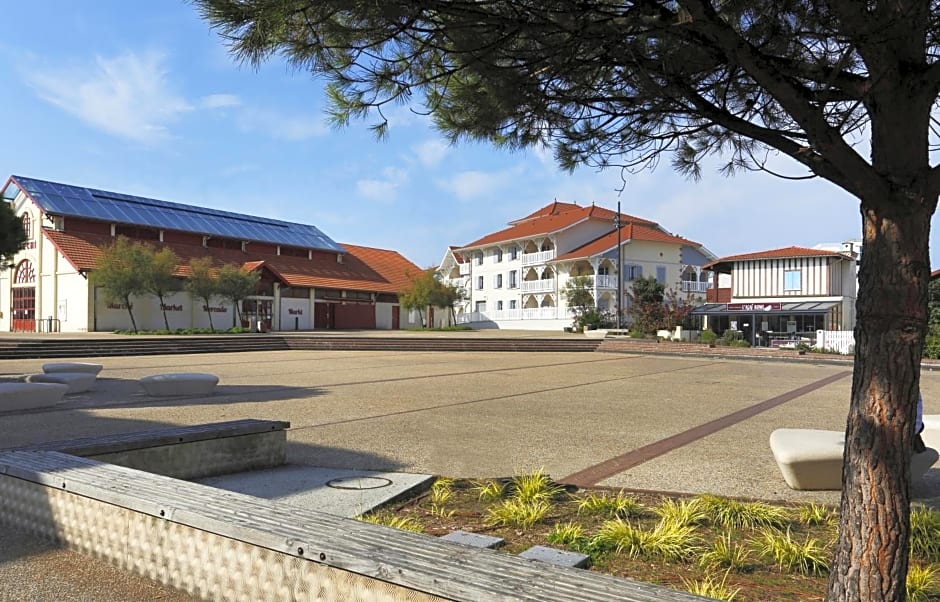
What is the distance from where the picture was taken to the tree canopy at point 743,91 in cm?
277

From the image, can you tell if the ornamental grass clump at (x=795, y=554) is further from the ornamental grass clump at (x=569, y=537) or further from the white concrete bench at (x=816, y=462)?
the white concrete bench at (x=816, y=462)

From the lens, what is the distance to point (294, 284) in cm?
4888

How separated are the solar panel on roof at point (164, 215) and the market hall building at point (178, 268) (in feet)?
0.25

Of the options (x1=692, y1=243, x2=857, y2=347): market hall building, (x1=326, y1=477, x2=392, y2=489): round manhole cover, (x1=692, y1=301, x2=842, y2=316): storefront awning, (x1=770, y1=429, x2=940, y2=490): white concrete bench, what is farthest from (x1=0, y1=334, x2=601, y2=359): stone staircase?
(x1=770, y1=429, x2=940, y2=490): white concrete bench

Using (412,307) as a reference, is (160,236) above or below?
above

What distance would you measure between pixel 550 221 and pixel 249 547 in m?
55.9

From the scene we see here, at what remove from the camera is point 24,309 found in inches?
1705

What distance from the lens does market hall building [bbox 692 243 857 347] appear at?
1565 inches

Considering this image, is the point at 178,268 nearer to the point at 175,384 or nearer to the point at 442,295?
the point at 442,295

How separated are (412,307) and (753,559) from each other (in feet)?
160

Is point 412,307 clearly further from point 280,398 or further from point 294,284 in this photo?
point 280,398

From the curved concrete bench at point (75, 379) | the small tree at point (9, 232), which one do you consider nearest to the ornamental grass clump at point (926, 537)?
the curved concrete bench at point (75, 379)

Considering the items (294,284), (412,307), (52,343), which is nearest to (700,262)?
(412,307)

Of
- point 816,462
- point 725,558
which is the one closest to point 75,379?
point 816,462
